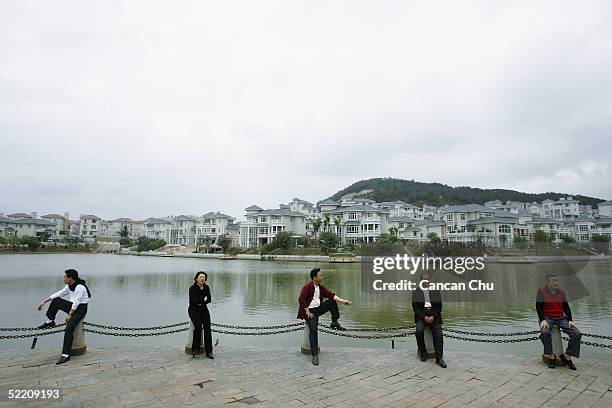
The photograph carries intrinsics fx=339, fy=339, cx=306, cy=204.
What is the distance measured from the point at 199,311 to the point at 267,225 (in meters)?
68.8

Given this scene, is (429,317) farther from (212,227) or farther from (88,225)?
(88,225)

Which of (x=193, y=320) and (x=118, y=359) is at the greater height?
(x=193, y=320)

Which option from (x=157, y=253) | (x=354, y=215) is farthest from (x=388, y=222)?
(x=157, y=253)

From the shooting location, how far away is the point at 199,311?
6.48 metres

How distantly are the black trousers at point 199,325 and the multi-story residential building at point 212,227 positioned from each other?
82646 millimetres

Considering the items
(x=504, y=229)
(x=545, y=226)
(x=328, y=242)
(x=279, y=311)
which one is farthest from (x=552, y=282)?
(x=545, y=226)

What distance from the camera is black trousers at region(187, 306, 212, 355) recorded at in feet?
21.2

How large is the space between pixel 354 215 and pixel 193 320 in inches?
2632

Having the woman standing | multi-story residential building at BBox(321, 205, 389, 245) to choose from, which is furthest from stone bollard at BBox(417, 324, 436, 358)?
multi-story residential building at BBox(321, 205, 389, 245)

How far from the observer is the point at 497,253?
53.9 meters

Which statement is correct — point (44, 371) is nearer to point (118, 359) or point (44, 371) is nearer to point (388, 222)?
point (118, 359)

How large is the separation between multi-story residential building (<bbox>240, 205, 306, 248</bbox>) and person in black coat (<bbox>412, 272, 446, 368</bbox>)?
65835 mm

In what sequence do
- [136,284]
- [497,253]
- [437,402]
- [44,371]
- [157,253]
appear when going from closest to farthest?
1. [437,402]
2. [44,371]
3. [136,284]
4. [497,253]
5. [157,253]

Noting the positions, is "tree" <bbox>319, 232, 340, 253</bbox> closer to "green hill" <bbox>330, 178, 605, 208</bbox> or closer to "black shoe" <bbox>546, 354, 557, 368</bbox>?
"black shoe" <bbox>546, 354, 557, 368</bbox>
